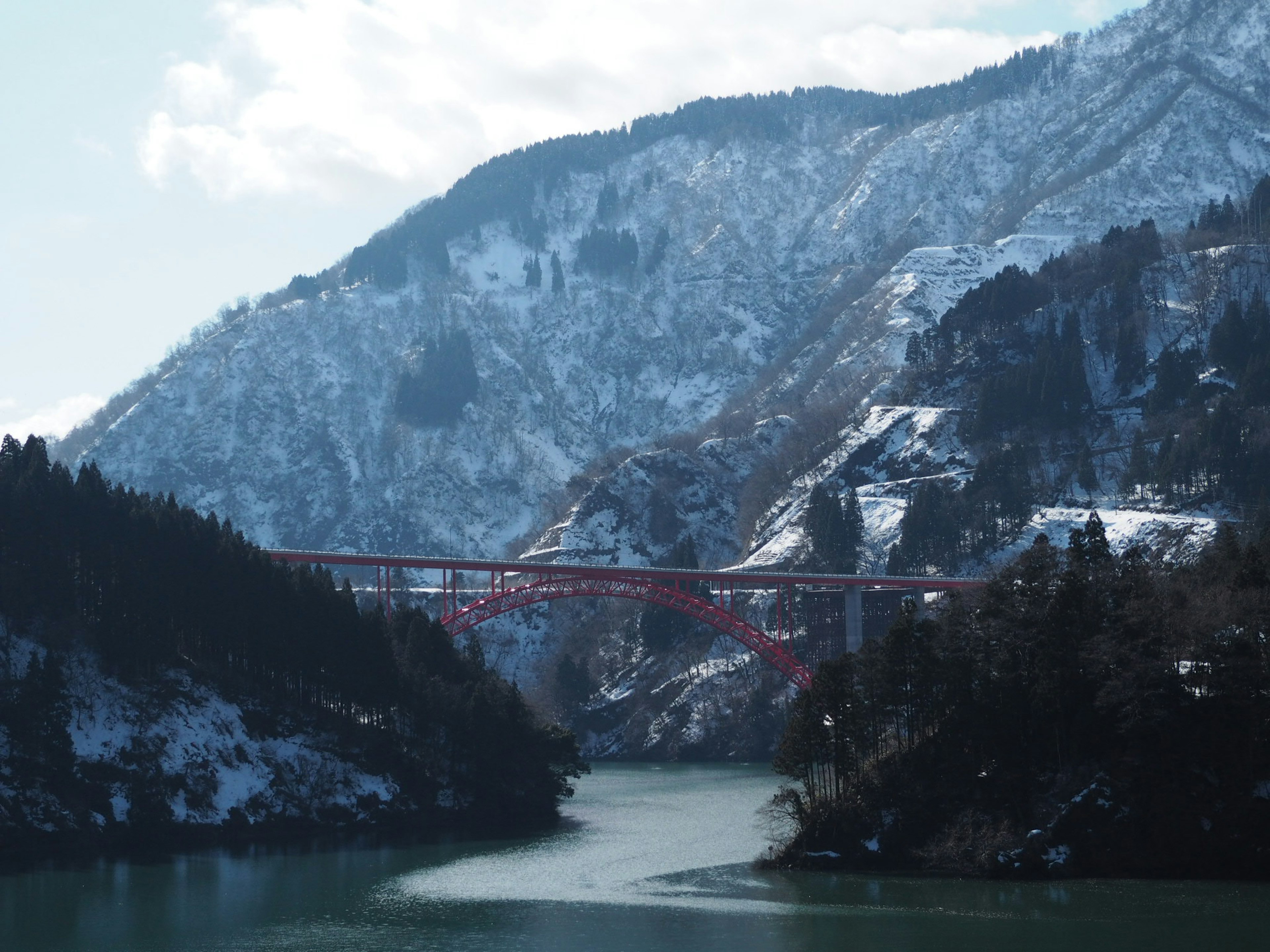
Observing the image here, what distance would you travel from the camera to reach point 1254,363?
447 feet

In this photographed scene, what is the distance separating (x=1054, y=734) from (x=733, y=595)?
61780mm

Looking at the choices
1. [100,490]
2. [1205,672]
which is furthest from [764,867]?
[100,490]

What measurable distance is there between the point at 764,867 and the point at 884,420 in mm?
103440

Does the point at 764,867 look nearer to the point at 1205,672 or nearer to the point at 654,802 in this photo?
the point at 1205,672

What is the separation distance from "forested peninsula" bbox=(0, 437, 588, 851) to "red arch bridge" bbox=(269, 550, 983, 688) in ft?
45.7

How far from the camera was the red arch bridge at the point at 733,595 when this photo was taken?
10475 cm

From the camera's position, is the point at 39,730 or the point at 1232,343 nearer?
the point at 39,730

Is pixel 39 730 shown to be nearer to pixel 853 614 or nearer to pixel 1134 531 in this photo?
pixel 853 614

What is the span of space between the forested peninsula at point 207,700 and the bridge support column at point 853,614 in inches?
1429

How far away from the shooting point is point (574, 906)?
55.7 meters

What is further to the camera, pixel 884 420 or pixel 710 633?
pixel 884 420

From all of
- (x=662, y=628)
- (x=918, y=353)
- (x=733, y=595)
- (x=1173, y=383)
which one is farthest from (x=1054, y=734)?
(x=918, y=353)

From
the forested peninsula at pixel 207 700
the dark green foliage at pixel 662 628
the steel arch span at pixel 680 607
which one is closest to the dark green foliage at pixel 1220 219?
the dark green foliage at pixel 662 628

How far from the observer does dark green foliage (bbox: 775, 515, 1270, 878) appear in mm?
54219
